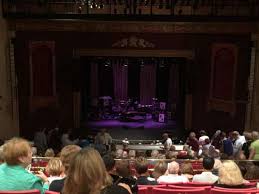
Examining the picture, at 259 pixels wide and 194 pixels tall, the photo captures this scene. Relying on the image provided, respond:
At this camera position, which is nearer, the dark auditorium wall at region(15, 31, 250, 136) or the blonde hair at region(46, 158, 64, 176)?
the blonde hair at region(46, 158, 64, 176)

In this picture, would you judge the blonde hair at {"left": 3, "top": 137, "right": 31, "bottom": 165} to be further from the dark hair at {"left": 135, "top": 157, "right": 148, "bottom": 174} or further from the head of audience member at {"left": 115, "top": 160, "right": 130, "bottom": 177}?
the dark hair at {"left": 135, "top": 157, "right": 148, "bottom": 174}

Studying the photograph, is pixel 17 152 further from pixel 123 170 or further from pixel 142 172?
pixel 142 172

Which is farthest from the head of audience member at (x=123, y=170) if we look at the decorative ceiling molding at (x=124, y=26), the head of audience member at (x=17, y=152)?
the decorative ceiling molding at (x=124, y=26)

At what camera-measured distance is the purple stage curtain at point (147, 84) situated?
→ 16797mm

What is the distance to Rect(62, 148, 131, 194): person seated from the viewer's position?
93.9 inches

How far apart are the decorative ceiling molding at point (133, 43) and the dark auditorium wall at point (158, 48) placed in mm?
112

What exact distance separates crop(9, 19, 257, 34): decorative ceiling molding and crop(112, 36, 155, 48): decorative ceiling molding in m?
0.28

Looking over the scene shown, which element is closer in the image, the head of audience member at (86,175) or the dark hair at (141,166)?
the head of audience member at (86,175)

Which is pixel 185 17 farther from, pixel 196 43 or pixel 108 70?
pixel 108 70

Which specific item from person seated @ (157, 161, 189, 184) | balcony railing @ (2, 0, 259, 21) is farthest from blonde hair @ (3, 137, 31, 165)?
balcony railing @ (2, 0, 259, 21)

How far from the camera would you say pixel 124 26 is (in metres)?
13.4

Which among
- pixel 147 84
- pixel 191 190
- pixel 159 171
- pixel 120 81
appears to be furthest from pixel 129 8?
pixel 191 190

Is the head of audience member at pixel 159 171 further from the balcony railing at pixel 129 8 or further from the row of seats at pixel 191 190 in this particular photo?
the balcony railing at pixel 129 8

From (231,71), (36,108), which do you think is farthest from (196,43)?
(36,108)
